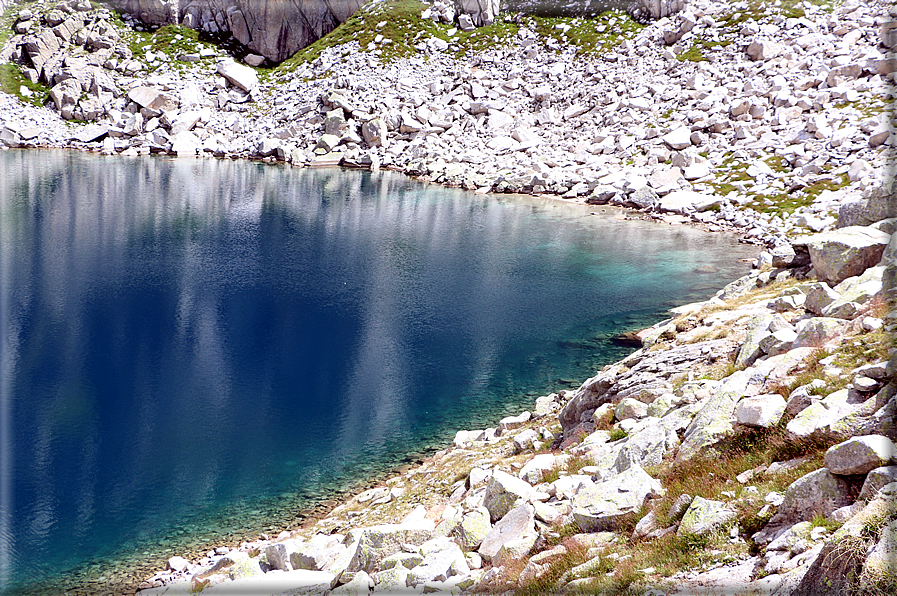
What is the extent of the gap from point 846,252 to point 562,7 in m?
121

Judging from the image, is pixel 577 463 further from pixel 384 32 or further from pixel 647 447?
pixel 384 32

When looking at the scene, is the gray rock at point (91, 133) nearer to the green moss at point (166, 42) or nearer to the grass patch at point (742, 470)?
the green moss at point (166, 42)

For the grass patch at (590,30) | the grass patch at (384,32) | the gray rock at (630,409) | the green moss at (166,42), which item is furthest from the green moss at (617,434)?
the green moss at (166,42)

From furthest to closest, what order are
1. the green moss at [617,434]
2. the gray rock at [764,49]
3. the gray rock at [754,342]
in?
the gray rock at [764,49] < the green moss at [617,434] < the gray rock at [754,342]

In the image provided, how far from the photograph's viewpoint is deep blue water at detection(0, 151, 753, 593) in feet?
73.3

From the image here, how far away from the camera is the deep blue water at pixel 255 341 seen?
22328 mm

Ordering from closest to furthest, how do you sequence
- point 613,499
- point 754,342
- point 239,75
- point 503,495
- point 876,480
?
point 876,480 < point 613,499 < point 503,495 < point 754,342 < point 239,75

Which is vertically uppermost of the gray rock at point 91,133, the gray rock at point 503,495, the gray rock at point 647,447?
the gray rock at point 91,133

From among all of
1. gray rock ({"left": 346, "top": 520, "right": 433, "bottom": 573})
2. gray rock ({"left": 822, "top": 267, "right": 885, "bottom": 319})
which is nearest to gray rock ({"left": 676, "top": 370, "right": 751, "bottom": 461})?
gray rock ({"left": 822, "top": 267, "right": 885, "bottom": 319})

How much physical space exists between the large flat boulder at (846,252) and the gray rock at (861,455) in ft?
46.5

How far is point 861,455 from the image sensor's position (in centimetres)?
869

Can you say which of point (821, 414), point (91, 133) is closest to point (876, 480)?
point (821, 414)

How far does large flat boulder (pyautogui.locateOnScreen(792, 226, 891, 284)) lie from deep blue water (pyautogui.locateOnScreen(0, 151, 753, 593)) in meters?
13.1

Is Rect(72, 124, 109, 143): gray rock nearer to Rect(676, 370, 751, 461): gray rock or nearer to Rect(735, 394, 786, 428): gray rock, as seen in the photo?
Rect(676, 370, 751, 461): gray rock
